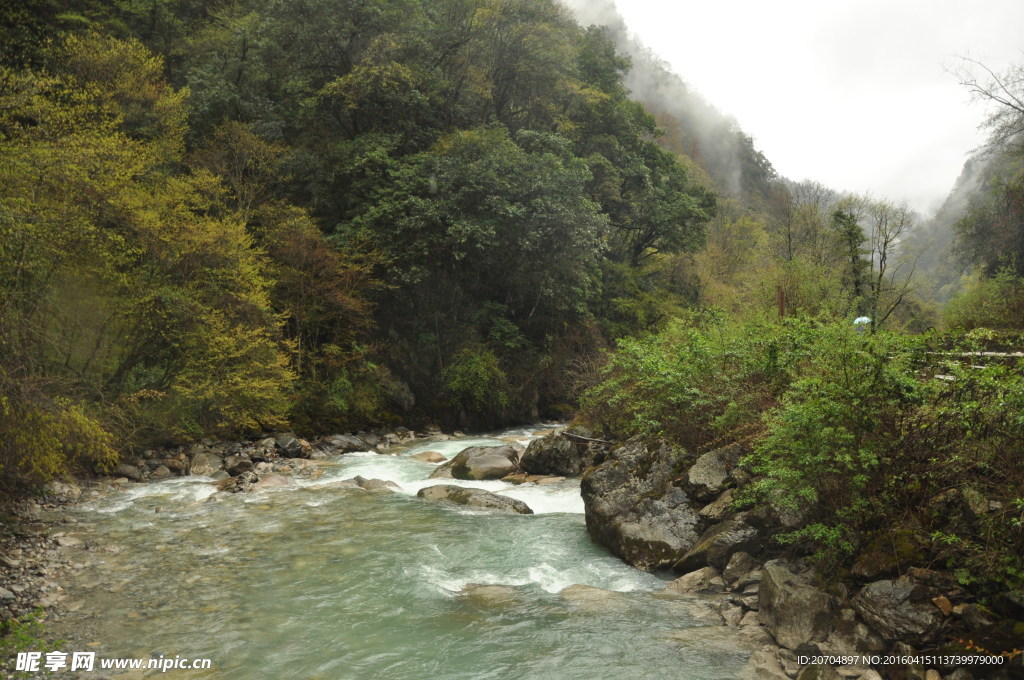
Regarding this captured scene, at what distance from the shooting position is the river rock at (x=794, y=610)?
555 centimetres

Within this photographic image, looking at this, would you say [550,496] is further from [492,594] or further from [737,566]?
[737,566]

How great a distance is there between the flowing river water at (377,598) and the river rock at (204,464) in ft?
8.08

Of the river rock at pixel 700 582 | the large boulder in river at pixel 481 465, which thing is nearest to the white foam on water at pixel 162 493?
the large boulder in river at pixel 481 465

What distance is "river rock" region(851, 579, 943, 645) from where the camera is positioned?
499cm

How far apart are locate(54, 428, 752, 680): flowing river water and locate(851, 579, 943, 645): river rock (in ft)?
4.13

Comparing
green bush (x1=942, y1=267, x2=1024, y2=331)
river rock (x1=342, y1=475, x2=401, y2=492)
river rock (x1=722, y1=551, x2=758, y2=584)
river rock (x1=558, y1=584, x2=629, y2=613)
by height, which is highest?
green bush (x1=942, y1=267, x2=1024, y2=331)

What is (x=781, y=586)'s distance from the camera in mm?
5961

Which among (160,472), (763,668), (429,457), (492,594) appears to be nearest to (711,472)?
(763,668)

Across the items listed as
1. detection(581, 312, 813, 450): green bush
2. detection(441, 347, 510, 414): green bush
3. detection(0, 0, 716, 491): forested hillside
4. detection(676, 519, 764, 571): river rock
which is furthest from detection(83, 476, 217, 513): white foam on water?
detection(441, 347, 510, 414): green bush

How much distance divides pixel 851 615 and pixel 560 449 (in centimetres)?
798

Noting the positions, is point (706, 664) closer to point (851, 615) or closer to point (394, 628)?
point (851, 615)

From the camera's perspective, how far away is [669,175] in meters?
32.5

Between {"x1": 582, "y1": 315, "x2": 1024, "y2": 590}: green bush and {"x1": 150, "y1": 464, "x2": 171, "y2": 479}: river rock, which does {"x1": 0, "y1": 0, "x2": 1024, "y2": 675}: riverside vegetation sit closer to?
{"x1": 582, "y1": 315, "x2": 1024, "y2": 590}: green bush

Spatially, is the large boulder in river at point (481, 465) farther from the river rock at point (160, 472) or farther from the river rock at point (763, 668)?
the river rock at point (763, 668)
